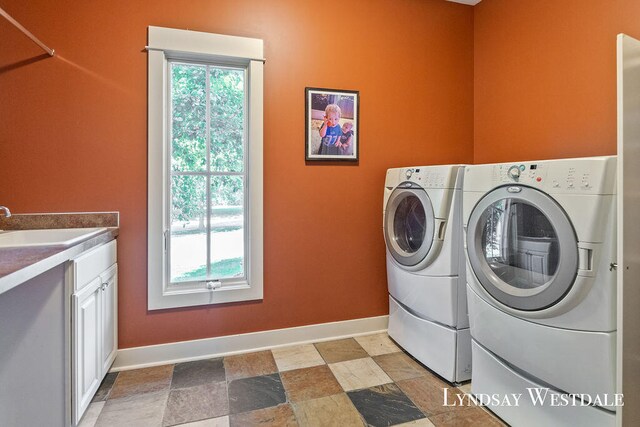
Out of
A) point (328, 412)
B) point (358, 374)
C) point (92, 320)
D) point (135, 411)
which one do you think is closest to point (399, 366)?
point (358, 374)

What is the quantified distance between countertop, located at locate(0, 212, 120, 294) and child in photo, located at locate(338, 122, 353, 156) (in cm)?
157

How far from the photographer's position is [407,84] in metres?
2.66

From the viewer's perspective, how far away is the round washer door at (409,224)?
2033 millimetres

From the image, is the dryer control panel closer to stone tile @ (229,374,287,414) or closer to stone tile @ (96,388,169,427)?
stone tile @ (229,374,287,414)

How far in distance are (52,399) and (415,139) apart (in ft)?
8.81

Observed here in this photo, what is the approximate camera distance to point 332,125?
2465 mm

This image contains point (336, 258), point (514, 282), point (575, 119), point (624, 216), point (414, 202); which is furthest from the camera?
point (336, 258)

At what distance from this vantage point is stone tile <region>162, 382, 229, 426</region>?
1672mm

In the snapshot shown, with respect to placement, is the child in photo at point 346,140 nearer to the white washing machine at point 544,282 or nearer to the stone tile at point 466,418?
the white washing machine at point 544,282

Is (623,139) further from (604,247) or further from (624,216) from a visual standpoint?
(604,247)

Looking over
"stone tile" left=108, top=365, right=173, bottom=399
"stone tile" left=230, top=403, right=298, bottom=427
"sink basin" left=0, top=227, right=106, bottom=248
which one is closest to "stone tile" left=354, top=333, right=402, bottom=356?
"stone tile" left=230, top=403, right=298, bottom=427

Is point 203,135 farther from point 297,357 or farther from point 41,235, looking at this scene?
point 297,357

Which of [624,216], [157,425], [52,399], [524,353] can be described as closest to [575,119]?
[624,216]

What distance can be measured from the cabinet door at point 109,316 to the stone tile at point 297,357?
98 cm
